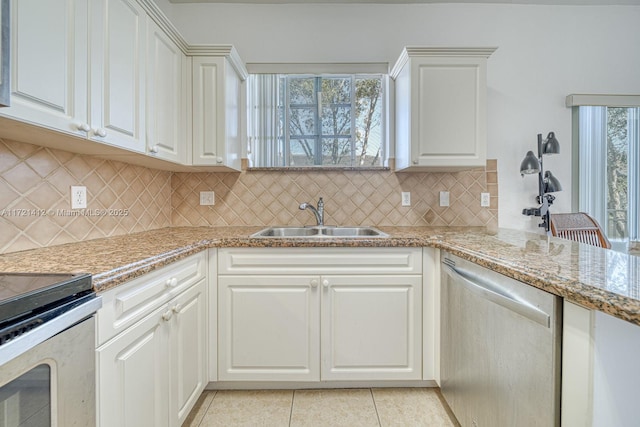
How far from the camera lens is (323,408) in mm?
1606

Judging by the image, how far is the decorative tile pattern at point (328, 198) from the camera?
2.34m

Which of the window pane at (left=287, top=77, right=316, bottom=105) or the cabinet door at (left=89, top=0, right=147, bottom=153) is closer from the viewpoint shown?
the cabinet door at (left=89, top=0, right=147, bottom=153)

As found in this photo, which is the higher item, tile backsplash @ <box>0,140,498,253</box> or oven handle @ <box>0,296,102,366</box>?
tile backsplash @ <box>0,140,498,253</box>

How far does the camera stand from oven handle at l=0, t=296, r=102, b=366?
21.8 inches

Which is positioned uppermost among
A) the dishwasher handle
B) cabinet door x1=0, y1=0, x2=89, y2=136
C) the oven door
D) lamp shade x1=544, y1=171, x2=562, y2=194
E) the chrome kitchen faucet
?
cabinet door x1=0, y1=0, x2=89, y2=136

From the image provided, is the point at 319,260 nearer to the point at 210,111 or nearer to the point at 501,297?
the point at 501,297

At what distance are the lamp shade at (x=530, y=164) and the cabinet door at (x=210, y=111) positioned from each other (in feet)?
6.75

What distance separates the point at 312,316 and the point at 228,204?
44.2 inches

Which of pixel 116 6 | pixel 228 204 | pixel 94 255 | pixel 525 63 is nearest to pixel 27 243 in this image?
pixel 94 255

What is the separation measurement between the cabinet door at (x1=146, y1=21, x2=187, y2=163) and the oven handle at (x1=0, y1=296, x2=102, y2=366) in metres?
1.02

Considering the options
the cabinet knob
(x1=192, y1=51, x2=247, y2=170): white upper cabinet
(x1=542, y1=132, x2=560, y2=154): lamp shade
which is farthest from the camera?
(x1=542, y1=132, x2=560, y2=154): lamp shade

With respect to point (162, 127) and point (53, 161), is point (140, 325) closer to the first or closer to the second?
point (53, 161)

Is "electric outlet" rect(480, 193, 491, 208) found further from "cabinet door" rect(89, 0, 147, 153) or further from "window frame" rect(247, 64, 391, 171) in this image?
"cabinet door" rect(89, 0, 147, 153)

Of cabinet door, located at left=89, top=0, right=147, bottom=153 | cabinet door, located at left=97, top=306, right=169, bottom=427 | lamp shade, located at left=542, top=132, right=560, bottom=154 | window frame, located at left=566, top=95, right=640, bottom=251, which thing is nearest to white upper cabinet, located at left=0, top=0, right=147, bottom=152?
cabinet door, located at left=89, top=0, right=147, bottom=153
